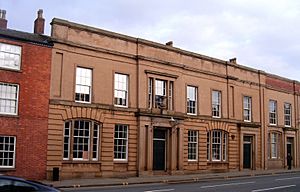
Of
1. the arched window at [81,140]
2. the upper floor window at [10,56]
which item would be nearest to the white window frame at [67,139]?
the arched window at [81,140]

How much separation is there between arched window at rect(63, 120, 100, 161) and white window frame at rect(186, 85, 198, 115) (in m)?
8.73

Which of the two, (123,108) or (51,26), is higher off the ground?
(51,26)

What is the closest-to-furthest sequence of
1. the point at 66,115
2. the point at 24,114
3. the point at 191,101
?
the point at 24,114 < the point at 66,115 < the point at 191,101

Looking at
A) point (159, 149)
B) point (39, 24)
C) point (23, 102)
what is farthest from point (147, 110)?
point (39, 24)

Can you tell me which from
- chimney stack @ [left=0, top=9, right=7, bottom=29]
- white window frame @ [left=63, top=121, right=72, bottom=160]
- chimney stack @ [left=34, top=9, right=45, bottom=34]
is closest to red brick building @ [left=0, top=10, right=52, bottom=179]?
white window frame @ [left=63, top=121, right=72, bottom=160]

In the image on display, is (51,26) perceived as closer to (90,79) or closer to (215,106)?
(90,79)

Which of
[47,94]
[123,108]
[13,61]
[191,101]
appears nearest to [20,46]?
[13,61]

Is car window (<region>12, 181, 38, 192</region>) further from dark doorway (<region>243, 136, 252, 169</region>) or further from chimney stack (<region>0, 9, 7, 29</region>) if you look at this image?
dark doorway (<region>243, 136, 252, 169</region>)

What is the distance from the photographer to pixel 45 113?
82.7 ft

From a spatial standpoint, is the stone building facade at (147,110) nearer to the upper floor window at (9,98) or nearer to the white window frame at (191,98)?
the white window frame at (191,98)

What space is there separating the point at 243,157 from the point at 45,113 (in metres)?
19.6

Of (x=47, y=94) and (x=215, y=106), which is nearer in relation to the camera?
(x=47, y=94)

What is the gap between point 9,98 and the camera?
24.2 metres

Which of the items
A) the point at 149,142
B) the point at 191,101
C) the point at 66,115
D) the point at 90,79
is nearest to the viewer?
the point at 66,115
